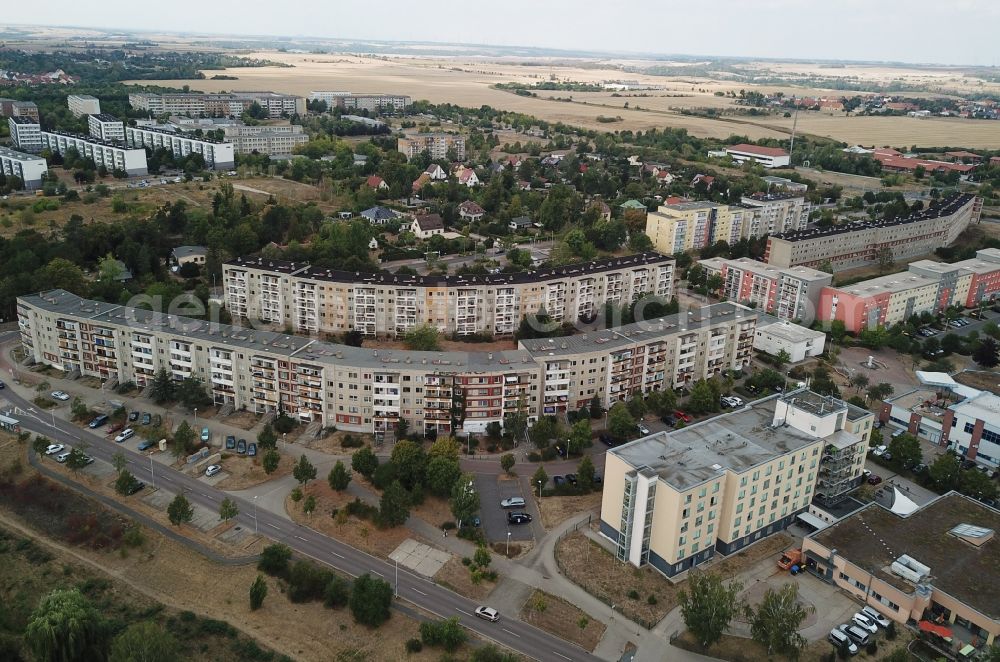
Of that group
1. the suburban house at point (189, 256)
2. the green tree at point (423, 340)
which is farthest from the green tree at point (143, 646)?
the suburban house at point (189, 256)

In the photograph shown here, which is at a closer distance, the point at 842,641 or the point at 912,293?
the point at 842,641

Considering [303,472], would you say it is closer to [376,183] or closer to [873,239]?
[873,239]

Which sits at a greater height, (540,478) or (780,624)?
(780,624)

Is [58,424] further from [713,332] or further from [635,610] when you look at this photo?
[713,332]

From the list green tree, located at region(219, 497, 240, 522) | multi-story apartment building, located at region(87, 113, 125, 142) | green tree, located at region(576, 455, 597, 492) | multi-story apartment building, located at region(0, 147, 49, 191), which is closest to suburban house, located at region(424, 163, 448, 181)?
multi-story apartment building, located at region(0, 147, 49, 191)

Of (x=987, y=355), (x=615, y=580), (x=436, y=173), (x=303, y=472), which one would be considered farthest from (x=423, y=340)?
(x=436, y=173)

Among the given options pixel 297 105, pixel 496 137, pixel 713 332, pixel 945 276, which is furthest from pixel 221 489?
pixel 297 105
